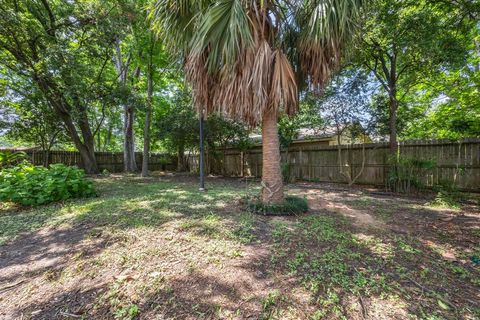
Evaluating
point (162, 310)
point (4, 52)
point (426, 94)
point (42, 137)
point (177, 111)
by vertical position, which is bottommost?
point (162, 310)

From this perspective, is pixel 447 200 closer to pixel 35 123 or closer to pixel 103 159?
pixel 35 123

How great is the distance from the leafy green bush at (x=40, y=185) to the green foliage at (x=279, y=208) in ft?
14.4

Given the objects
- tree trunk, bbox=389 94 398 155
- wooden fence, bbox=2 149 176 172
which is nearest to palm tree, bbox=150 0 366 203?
tree trunk, bbox=389 94 398 155

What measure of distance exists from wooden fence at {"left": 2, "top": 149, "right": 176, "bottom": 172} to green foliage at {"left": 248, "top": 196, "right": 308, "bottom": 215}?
33.2 feet

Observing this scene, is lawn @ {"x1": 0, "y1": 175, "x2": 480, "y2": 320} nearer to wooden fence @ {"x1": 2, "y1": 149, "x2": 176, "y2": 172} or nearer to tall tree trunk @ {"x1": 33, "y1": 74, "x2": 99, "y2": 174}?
tall tree trunk @ {"x1": 33, "y1": 74, "x2": 99, "y2": 174}

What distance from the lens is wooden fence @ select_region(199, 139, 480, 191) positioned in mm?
5852

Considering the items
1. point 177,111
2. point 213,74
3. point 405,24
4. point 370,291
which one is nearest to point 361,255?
point 370,291

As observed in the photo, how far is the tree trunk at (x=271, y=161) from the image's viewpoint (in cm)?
389

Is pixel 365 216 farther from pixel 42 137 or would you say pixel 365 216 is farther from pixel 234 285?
pixel 42 137

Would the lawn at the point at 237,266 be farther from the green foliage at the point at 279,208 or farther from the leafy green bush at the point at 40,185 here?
the leafy green bush at the point at 40,185

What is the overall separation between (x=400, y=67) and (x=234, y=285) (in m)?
8.41

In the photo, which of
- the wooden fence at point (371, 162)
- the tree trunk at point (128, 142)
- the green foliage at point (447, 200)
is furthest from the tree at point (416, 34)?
the tree trunk at point (128, 142)

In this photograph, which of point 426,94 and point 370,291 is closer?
point 370,291

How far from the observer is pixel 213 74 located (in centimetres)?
366
